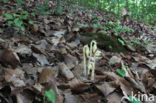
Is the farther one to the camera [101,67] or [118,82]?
[101,67]

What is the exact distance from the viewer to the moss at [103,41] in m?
3.29

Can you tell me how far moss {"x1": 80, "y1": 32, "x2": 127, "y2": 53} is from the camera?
3.29 m

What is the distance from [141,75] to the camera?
102 inches

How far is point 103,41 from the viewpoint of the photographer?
11.0ft

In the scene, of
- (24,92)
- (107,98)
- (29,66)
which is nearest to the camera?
(24,92)

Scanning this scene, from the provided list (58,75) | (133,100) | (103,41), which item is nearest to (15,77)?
(58,75)

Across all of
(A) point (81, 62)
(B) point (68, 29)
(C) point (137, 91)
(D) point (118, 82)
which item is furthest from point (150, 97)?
(B) point (68, 29)

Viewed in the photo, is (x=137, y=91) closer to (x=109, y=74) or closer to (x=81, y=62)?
(x=109, y=74)

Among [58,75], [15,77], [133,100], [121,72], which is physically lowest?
[133,100]

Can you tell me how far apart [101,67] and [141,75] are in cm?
72

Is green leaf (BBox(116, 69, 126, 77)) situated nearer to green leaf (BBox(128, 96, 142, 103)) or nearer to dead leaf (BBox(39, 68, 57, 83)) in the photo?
green leaf (BBox(128, 96, 142, 103))

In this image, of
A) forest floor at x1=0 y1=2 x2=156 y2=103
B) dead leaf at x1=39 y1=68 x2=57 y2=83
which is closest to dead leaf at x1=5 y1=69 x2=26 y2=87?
forest floor at x1=0 y1=2 x2=156 y2=103

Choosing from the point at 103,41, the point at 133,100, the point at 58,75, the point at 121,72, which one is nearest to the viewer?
the point at 133,100

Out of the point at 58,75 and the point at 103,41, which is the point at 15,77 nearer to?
the point at 58,75
